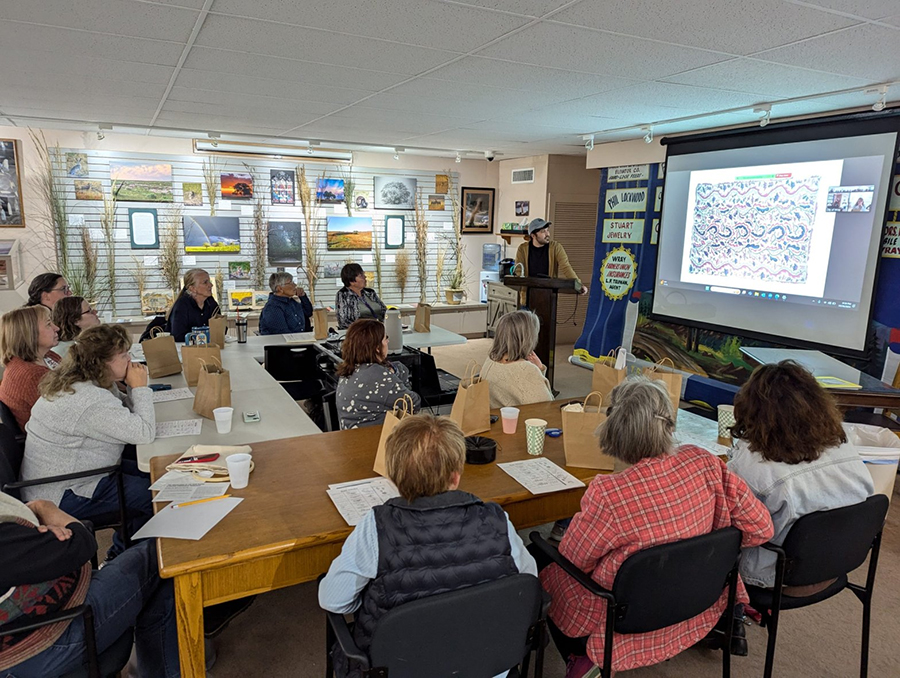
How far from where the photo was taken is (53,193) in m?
6.51

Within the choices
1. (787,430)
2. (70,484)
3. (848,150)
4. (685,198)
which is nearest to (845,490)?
(787,430)

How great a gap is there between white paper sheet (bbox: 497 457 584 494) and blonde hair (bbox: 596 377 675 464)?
294mm

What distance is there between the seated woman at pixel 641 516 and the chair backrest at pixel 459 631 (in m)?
0.31

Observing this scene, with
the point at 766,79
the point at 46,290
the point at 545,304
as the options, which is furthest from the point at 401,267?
the point at 766,79

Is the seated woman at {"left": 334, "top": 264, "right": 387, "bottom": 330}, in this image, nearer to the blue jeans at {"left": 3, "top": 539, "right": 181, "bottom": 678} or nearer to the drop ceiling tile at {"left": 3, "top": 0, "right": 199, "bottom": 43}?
the drop ceiling tile at {"left": 3, "top": 0, "right": 199, "bottom": 43}

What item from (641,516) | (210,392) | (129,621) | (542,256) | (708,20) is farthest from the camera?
(542,256)

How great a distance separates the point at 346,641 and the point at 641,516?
0.88m

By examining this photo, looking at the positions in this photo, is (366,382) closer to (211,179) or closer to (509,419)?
(509,419)

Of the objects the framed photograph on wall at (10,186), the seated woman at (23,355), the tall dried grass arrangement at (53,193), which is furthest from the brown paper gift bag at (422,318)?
the framed photograph on wall at (10,186)

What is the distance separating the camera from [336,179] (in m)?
8.05

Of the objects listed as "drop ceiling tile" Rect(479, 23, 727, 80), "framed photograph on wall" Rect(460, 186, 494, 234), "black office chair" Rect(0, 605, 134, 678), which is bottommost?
"black office chair" Rect(0, 605, 134, 678)

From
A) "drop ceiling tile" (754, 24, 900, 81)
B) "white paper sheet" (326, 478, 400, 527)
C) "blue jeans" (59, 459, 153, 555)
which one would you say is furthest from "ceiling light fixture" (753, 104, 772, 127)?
"blue jeans" (59, 459, 153, 555)

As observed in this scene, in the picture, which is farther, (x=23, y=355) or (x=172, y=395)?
(x=172, y=395)

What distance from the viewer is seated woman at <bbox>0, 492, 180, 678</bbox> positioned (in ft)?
5.00
